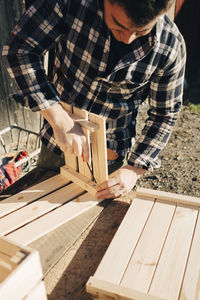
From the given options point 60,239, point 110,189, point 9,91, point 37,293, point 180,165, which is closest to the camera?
point 37,293

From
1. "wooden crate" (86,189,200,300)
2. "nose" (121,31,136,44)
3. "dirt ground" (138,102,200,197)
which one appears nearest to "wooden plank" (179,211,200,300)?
"wooden crate" (86,189,200,300)

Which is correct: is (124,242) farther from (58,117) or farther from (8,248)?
(58,117)

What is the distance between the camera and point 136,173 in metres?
1.84

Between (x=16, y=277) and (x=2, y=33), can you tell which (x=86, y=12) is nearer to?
(x=16, y=277)

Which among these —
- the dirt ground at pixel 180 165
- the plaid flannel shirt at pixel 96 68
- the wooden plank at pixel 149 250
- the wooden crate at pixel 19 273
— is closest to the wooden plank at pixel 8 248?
the wooden crate at pixel 19 273

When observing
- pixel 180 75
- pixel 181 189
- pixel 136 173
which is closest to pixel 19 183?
pixel 136 173

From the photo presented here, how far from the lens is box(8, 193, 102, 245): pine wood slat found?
4.75 feet

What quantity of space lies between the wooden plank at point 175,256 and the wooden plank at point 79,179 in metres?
0.48

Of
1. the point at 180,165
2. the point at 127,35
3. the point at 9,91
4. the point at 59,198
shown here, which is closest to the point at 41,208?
the point at 59,198

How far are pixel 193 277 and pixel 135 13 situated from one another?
103cm

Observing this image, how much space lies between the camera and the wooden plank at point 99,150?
1516 millimetres

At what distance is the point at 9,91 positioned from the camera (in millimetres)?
4062

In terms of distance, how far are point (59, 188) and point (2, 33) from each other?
2.69m

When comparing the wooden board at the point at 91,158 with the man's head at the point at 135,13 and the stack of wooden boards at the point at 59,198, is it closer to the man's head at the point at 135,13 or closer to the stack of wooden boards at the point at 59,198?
the stack of wooden boards at the point at 59,198
